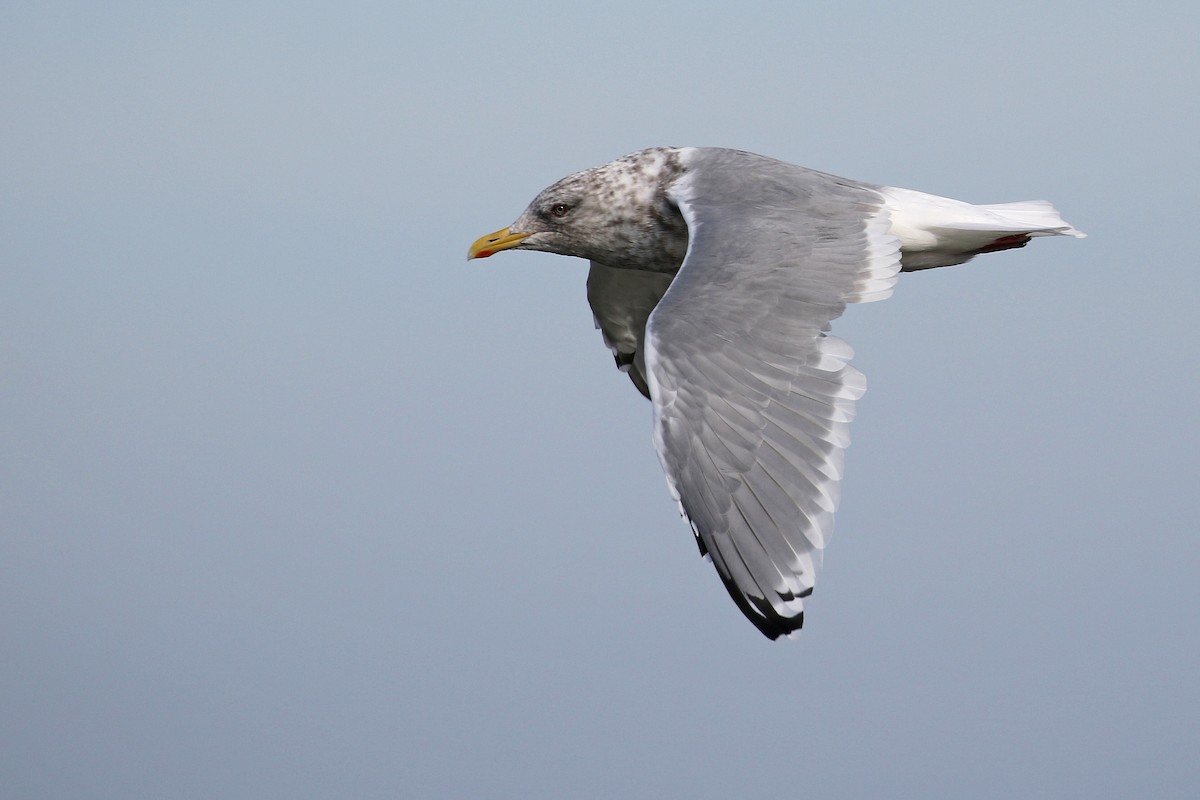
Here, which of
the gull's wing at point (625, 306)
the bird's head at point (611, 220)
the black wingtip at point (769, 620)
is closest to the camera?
the black wingtip at point (769, 620)

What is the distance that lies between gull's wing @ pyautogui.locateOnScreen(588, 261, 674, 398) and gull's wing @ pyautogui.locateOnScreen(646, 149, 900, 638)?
4.13 ft

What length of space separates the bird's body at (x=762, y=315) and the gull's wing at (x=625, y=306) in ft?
1.58

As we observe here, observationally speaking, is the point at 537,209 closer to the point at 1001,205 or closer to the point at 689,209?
the point at 689,209

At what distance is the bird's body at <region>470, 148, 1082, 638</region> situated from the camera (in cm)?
459

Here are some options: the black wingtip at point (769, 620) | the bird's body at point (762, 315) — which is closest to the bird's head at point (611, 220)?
the bird's body at point (762, 315)

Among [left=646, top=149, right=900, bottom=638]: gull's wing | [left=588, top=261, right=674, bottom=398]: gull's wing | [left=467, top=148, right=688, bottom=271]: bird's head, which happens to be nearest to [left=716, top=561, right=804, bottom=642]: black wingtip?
[left=646, top=149, right=900, bottom=638]: gull's wing

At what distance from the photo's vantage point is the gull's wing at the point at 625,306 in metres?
6.56

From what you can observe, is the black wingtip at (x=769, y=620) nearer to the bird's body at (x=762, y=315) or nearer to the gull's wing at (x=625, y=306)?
the bird's body at (x=762, y=315)

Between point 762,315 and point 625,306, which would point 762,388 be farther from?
point 625,306

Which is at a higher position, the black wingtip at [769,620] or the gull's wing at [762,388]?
the gull's wing at [762,388]

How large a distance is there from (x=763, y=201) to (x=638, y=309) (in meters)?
1.35

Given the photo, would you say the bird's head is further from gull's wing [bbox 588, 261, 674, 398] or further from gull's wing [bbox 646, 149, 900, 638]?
gull's wing [bbox 646, 149, 900, 638]

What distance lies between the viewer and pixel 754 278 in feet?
16.3

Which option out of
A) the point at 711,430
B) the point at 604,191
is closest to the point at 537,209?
the point at 604,191
